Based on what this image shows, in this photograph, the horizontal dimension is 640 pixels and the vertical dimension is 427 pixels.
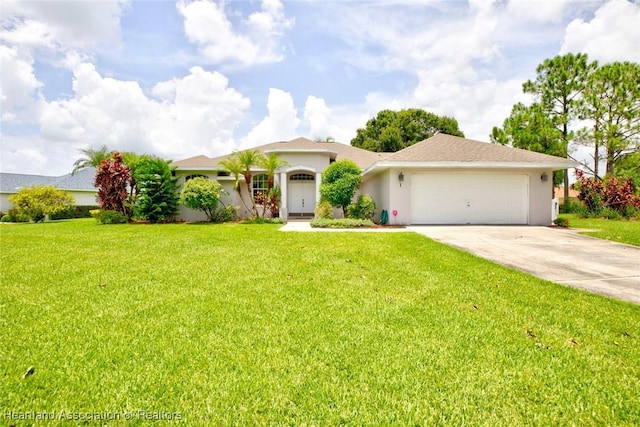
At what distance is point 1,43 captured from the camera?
8609 mm

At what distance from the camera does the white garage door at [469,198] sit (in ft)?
49.7

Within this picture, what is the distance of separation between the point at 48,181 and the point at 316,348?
140 ft

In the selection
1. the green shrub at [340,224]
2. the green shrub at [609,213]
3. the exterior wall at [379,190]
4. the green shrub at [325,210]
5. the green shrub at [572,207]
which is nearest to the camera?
the green shrub at [340,224]

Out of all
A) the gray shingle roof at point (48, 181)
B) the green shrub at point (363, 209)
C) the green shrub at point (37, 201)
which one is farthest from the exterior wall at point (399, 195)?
the gray shingle roof at point (48, 181)

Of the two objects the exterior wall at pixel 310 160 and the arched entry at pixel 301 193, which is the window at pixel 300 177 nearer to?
the arched entry at pixel 301 193

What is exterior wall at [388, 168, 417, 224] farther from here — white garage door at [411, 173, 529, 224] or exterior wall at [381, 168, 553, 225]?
white garage door at [411, 173, 529, 224]

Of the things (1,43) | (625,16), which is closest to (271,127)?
(1,43)

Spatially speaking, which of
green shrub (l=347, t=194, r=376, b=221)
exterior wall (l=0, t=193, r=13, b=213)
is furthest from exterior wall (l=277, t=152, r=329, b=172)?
exterior wall (l=0, t=193, r=13, b=213)

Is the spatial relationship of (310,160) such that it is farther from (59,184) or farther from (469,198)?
(59,184)

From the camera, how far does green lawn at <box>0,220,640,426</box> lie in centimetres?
232

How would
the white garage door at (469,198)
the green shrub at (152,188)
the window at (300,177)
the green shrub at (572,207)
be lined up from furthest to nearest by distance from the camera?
the window at (300,177)
the green shrub at (572,207)
the green shrub at (152,188)
the white garage door at (469,198)

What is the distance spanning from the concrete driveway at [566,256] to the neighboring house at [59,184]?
34717 millimetres

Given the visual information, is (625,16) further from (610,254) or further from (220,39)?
(220,39)

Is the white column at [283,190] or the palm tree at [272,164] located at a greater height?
the palm tree at [272,164]
